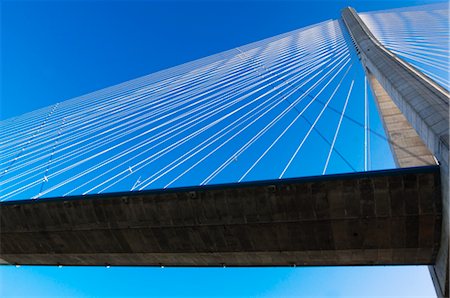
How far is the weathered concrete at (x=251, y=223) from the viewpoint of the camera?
852 centimetres

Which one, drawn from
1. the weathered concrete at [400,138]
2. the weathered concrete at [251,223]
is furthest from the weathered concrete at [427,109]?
the weathered concrete at [400,138]

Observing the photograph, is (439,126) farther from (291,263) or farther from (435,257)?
(291,263)

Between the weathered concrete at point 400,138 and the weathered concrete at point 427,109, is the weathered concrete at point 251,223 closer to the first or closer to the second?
the weathered concrete at point 427,109

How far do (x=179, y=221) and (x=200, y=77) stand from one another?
27.2 ft

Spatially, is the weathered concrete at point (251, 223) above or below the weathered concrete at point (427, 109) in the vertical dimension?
below

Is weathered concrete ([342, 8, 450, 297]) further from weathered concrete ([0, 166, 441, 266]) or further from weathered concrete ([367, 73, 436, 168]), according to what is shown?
Result: weathered concrete ([367, 73, 436, 168])

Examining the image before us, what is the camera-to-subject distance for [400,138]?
12289mm

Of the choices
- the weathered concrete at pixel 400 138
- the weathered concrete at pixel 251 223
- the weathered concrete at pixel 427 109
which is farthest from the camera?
the weathered concrete at pixel 400 138

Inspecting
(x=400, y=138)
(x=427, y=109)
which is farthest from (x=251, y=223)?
(x=400, y=138)

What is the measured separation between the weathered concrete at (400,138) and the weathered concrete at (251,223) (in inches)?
108

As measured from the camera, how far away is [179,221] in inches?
401

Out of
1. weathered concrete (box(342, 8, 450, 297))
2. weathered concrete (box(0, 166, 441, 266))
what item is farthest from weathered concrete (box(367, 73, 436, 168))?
weathered concrete (box(0, 166, 441, 266))

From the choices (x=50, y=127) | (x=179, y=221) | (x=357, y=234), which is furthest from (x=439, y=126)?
(x=50, y=127)

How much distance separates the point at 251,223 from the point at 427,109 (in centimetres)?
477
